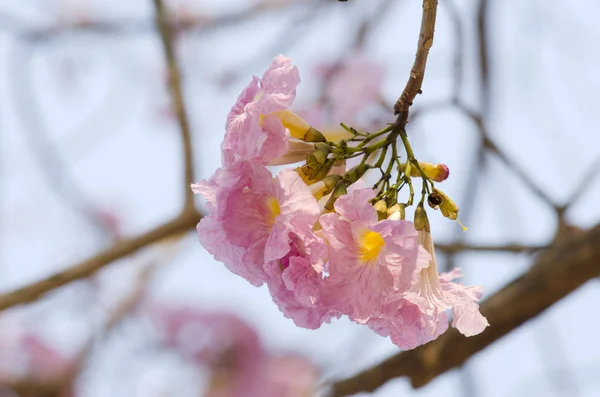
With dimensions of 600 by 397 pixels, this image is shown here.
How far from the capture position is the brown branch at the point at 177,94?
2.11 m

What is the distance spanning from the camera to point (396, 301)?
2.78 feet

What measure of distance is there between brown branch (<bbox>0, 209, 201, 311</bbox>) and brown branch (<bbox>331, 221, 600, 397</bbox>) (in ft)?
2.36

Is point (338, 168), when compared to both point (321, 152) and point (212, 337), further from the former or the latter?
point (212, 337)

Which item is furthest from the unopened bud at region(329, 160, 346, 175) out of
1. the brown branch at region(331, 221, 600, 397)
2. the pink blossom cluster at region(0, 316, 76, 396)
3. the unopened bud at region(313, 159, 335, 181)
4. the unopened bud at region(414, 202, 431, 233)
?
the pink blossom cluster at region(0, 316, 76, 396)

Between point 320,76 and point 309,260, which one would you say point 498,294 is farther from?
point 320,76

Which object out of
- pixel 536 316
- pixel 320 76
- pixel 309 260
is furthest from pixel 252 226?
pixel 320 76

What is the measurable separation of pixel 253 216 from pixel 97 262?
128 cm

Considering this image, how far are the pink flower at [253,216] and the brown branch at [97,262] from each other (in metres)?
1.14

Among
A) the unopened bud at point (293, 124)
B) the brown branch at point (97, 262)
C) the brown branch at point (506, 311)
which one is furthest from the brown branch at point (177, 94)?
the unopened bud at point (293, 124)

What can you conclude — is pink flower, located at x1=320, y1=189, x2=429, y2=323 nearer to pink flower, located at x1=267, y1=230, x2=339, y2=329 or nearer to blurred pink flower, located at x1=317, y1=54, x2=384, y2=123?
pink flower, located at x1=267, y1=230, x2=339, y2=329

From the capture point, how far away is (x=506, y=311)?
1.66 metres

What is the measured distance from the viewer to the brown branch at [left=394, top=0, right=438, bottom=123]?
0.79 metres

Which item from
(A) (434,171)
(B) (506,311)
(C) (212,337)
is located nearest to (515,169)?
(B) (506,311)

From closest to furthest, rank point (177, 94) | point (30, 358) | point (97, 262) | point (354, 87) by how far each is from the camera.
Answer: point (97, 262)
point (177, 94)
point (354, 87)
point (30, 358)
